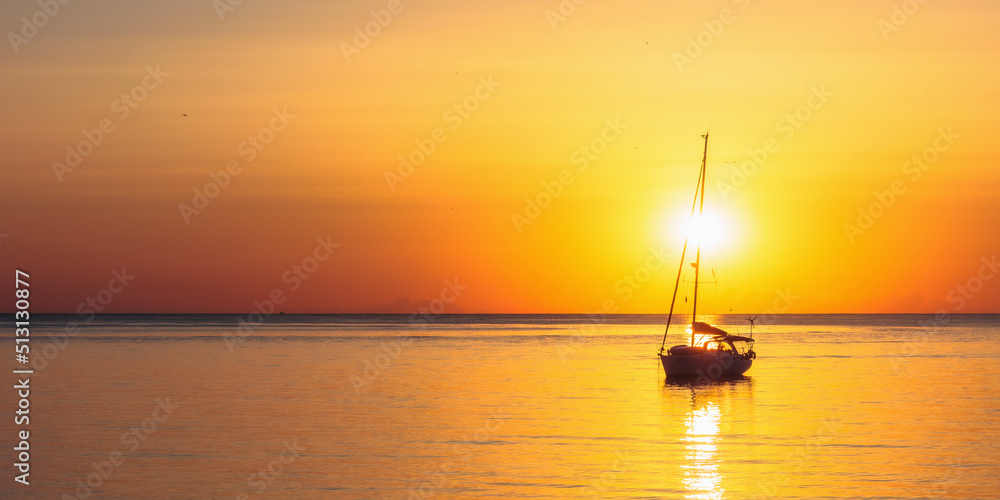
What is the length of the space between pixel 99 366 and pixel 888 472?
214ft

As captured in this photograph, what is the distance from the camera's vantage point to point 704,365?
7219 cm

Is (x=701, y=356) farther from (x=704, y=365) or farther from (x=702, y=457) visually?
(x=702, y=457)

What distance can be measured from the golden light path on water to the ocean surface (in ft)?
0.32

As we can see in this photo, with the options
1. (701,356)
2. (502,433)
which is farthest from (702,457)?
(701,356)

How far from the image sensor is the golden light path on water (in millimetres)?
30234

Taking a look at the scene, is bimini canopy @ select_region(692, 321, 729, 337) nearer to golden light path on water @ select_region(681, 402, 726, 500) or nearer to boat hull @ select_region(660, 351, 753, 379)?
boat hull @ select_region(660, 351, 753, 379)

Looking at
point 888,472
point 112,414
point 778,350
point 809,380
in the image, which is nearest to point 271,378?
point 112,414

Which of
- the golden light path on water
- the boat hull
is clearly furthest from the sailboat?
the golden light path on water

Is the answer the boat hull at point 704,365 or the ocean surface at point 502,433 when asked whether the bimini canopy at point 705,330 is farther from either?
the ocean surface at point 502,433

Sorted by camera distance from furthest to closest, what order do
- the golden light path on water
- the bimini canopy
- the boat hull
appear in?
the bimini canopy
the boat hull
the golden light path on water

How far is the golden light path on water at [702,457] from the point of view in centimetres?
3023

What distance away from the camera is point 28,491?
1188 inches

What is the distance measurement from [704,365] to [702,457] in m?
36.5

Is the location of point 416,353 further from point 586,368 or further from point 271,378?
point 271,378
